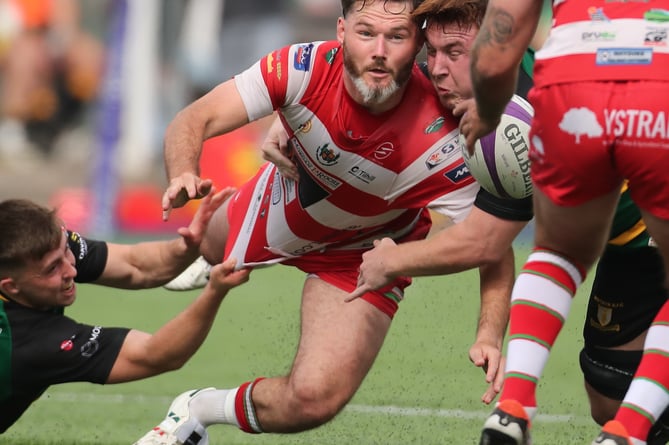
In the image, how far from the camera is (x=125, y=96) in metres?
19.2

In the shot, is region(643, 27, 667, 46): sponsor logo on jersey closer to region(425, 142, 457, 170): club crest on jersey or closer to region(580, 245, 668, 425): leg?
region(580, 245, 668, 425): leg

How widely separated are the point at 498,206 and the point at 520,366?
1.30 metres

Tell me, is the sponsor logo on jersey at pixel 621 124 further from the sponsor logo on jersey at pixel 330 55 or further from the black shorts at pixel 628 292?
the sponsor logo on jersey at pixel 330 55

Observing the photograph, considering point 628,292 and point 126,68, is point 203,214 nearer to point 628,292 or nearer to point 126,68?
point 628,292

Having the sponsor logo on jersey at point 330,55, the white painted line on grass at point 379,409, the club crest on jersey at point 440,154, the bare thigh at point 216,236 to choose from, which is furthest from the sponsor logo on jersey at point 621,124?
the white painted line on grass at point 379,409

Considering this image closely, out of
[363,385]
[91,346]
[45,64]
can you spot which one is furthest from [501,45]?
[45,64]

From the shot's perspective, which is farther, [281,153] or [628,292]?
[281,153]

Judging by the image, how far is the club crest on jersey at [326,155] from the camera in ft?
20.2

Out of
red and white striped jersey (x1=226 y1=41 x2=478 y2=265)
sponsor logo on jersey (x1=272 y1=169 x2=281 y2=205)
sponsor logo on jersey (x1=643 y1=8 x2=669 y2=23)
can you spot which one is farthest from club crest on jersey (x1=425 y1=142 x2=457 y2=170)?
sponsor logo on jersey (x1=643 y1=8 x2=669 y2=23)

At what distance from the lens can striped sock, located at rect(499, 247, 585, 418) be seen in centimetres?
444

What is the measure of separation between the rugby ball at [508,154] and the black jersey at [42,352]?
5.65 feet

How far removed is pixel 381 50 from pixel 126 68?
1352cm

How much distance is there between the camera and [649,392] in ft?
14.1

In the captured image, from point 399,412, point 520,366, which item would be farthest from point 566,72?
point 399,412
